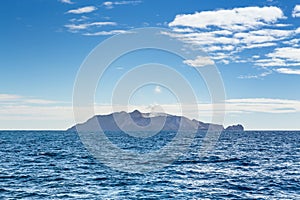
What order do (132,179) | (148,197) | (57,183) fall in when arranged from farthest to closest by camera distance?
(132,179) < (57,183) < (148,197)

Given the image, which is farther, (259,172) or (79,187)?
(259,172)

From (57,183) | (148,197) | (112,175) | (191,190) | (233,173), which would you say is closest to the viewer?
(148,197)

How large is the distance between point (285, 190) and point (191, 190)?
9175 mm

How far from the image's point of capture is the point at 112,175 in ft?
142

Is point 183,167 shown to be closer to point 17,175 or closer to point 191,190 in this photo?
point 191,190

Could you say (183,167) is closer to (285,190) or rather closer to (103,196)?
(285,190)

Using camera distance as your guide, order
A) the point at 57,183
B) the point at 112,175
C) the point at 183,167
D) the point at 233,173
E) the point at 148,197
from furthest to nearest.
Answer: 1. the point at 183,167
2. the point at 233,173
3. the point at 112,175
4. the point at 57,183
5. the point at 148,197

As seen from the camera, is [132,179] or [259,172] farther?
[259,172]

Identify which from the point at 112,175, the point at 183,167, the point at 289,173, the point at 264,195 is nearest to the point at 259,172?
the point at 289,173

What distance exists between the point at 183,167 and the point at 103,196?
72.9ft

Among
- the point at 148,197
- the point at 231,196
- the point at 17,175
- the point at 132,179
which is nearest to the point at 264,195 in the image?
the point at 231,196

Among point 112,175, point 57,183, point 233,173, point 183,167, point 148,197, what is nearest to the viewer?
point 148,197

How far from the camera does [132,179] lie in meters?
40.5

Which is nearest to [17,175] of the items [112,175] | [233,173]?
[112,175]
